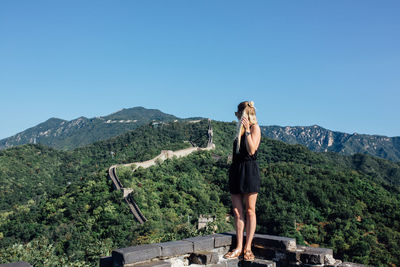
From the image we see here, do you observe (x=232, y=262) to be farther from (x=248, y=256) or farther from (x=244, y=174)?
(x=244, y=174)

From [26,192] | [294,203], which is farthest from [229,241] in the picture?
[26,192]

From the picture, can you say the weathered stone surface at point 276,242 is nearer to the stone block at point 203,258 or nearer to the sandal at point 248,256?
the sandal at point 248,256

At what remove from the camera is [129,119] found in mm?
173000

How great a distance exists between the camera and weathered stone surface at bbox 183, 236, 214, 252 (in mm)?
5004

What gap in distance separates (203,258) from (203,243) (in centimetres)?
24

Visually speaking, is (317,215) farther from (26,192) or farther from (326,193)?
(26,192)

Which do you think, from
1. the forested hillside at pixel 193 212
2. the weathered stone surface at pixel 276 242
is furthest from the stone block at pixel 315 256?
the forested hillside at pixel 193 212

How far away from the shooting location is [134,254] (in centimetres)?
426

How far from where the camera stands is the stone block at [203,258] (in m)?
4.90

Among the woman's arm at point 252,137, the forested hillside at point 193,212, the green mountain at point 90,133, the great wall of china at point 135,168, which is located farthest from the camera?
the green mountain at point 90,133

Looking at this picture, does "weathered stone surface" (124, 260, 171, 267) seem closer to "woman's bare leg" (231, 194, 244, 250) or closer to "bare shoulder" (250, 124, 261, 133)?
"woman's bare leg" (231, 194, 244, 250)

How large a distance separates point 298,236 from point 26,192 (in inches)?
1631

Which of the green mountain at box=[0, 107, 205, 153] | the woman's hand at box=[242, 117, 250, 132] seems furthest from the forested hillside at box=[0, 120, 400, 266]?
the green mountain at box=[0, 107, 205, 153]

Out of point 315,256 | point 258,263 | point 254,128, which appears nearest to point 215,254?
point 258,263
